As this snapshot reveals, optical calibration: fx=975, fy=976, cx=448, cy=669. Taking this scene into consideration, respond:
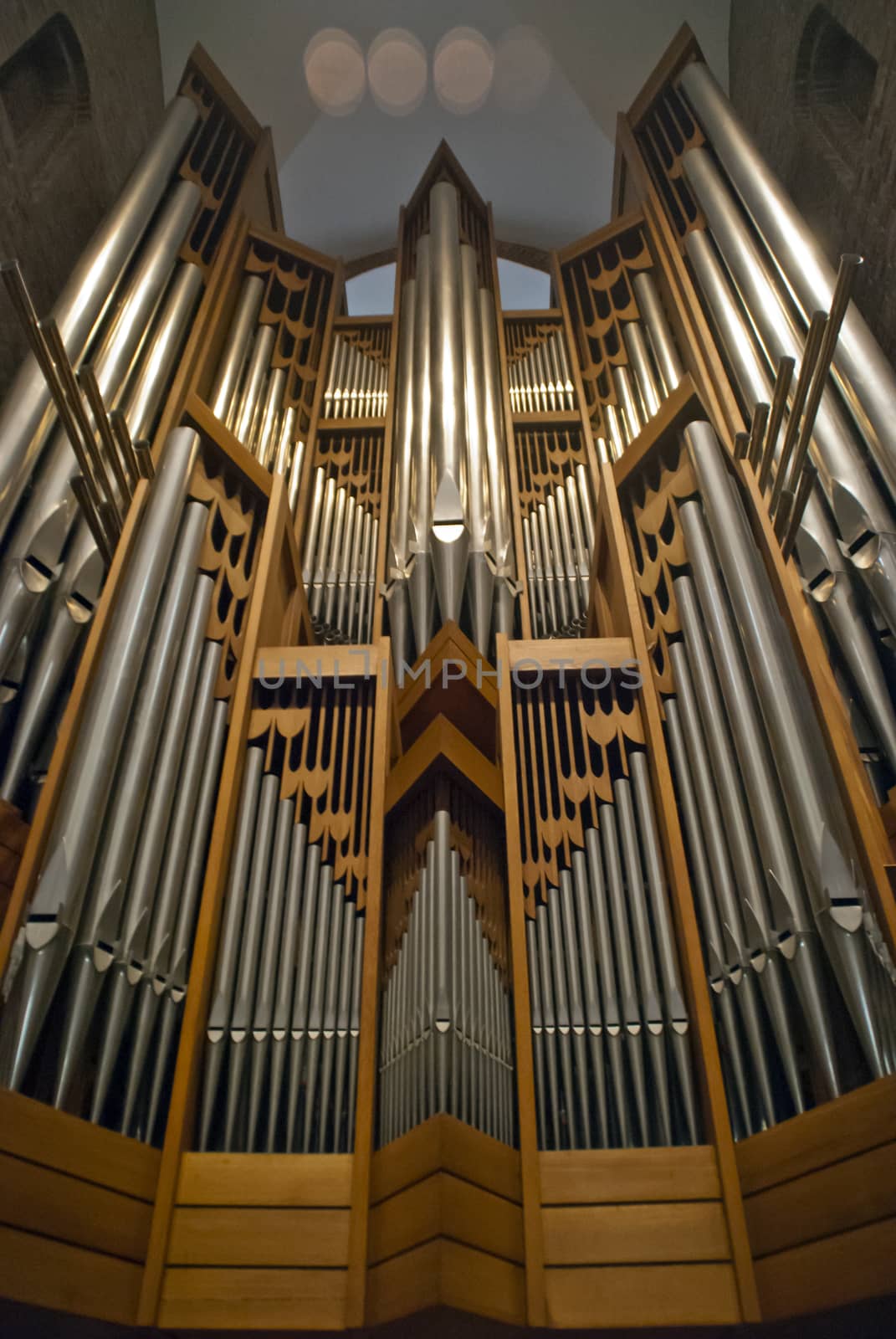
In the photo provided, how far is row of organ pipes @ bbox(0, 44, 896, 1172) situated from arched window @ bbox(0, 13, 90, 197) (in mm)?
1495

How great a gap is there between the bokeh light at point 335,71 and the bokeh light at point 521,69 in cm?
136

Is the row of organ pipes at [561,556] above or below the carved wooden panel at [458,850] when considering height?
above

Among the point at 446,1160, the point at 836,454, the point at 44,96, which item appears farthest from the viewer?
the point at 44,96

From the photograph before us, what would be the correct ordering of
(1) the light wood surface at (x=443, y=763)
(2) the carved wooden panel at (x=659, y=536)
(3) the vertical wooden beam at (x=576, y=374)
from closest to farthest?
(1) the light wood surface at (x=443, y=763) < (2) the carved wooden panel at (x=659, y=536) < (3) the vertical wooden beam at (x=576, y=374)

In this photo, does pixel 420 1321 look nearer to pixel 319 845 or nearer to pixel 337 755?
pixel 319 845

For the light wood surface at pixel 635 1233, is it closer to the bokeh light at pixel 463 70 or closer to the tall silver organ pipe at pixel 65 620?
the tall silver organ pipe at pixel 65 620

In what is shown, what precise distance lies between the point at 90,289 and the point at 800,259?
4.10 meters

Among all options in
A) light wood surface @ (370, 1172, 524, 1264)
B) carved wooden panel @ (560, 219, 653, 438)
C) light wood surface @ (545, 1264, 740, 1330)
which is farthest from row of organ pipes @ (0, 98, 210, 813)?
carved wooden panel @ (560, 219, 653, 438)

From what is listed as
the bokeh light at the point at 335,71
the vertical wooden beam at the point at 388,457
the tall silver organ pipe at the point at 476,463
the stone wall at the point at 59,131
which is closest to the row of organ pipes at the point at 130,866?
the vertical wooden beam at the point at 388,457

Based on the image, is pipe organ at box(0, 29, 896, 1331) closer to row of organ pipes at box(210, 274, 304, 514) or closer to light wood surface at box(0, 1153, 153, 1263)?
light wood surface at box(0, 1153, 153, 1263)

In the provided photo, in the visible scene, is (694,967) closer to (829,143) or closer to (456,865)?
(456,865)

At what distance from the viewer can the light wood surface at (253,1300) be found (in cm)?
270

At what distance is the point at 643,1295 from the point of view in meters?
2.73

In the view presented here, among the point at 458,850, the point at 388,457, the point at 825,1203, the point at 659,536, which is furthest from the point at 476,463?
the point at 825,1203
